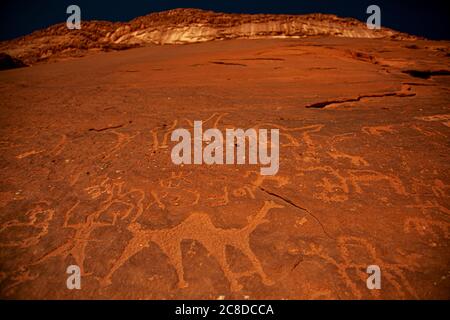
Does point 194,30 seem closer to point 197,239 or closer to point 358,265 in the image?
point 197,239

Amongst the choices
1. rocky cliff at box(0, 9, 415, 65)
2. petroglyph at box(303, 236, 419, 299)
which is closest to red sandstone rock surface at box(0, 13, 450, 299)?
petroglyph at box(303, 236, 419, 299)

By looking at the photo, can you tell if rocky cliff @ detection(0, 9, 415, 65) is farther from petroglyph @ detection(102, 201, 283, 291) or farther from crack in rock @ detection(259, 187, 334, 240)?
petroglyph @ detection(102, 201, 283, 291)

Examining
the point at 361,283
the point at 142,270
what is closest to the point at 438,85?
the point at 361,283

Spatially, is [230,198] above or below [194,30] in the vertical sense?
below

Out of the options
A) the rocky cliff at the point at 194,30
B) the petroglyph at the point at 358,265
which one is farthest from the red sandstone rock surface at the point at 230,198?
the rocky cliff at the point at 194,30

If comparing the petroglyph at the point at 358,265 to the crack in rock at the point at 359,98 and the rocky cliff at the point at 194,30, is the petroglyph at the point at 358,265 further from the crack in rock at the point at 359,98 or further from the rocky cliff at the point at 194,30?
the rocky cliff at the point at 194,30

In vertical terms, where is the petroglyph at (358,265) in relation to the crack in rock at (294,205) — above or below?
below

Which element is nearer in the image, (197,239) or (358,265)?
(358,265)

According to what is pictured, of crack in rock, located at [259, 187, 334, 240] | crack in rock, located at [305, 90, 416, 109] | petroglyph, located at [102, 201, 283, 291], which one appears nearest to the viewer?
petroglyph, located at [102, 201, 283, 291]

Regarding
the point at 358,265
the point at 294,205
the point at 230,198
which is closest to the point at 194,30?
the point at 230,198

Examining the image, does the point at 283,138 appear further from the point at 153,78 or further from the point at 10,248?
the point at 153,78

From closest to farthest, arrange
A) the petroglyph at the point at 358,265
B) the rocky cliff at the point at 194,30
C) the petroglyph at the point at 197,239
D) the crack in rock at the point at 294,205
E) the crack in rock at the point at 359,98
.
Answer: the petroglyph at the point at 358,265 < the petroglyph at the point at 197,239 < the crack in rock at the point at 294,205 < the crack in rock at the point at 359,98 < the rocky cliff at the point at 194,30
